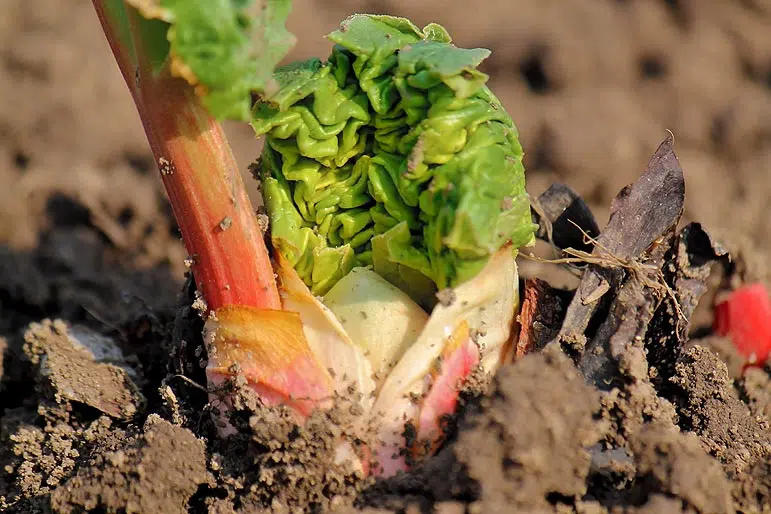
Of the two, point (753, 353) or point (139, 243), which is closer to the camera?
point (753, 353)

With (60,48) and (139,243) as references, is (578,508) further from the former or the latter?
(60,48)

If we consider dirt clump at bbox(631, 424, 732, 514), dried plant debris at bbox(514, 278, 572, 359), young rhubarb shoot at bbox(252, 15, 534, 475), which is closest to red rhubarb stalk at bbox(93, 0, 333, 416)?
young rhubarb shoot at bbox(252, 15, 534, 475)

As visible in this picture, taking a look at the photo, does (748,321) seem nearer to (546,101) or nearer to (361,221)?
(361,221)

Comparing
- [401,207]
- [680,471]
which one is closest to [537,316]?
[401,207]

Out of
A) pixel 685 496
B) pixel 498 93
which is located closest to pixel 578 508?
pixel 685 496

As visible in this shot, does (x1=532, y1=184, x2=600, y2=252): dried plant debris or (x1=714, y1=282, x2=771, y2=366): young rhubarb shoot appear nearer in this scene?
(x1=532, y1=184, x2=600, y2=252): dried plant debris

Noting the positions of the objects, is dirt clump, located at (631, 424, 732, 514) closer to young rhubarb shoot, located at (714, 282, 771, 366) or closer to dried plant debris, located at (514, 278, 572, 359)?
dried plant debris, located at (514, 278, 572, 359)

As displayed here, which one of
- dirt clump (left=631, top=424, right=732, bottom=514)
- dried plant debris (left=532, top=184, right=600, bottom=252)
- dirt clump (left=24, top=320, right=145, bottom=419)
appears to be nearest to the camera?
dirt clump (left=631, top=424, right=732, bottom=514)

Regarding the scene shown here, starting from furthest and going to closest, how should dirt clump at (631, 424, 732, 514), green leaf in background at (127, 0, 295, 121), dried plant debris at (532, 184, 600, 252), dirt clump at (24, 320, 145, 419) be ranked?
dried plant debris at (532, 184, 600, 252)
dirt clump at (24, 320, 145, 419)
dirt clump at (631, 424, 732, 514)
green leaf in background at (127, 0, 295, 121)
